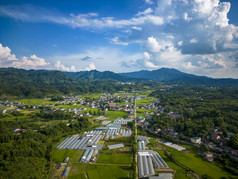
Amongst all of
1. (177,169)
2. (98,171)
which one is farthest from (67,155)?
Answer: (177,169)

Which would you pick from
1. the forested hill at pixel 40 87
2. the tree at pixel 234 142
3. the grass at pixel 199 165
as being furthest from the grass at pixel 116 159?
the forested hill at pixel 40 87

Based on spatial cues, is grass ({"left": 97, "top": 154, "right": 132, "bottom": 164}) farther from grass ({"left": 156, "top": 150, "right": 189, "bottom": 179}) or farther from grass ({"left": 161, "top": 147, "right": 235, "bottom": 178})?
grass ({"left": 161, "top": 147, "right": 235, "bottom": 178})

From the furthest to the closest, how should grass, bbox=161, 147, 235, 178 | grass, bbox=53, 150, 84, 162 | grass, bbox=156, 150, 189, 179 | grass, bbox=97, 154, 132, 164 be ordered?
grass, bbox=53, 150, 84, 162
grass, bbox=97, 154, 132, 164
grass, bbox=161, 147, 235, 178
grass, bbox=156, 150, 189, 179

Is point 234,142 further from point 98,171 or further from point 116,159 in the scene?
point 98,171

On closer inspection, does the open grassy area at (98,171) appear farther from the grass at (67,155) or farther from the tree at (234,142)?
the tree at (234,142)

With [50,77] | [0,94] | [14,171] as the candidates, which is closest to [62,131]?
[14,171]

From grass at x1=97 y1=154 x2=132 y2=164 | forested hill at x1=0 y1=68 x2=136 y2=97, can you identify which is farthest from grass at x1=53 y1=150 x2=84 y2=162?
forested hill at x1=0 y1=68 x2=136 y2=97

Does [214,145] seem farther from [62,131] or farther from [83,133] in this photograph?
[62,131]
